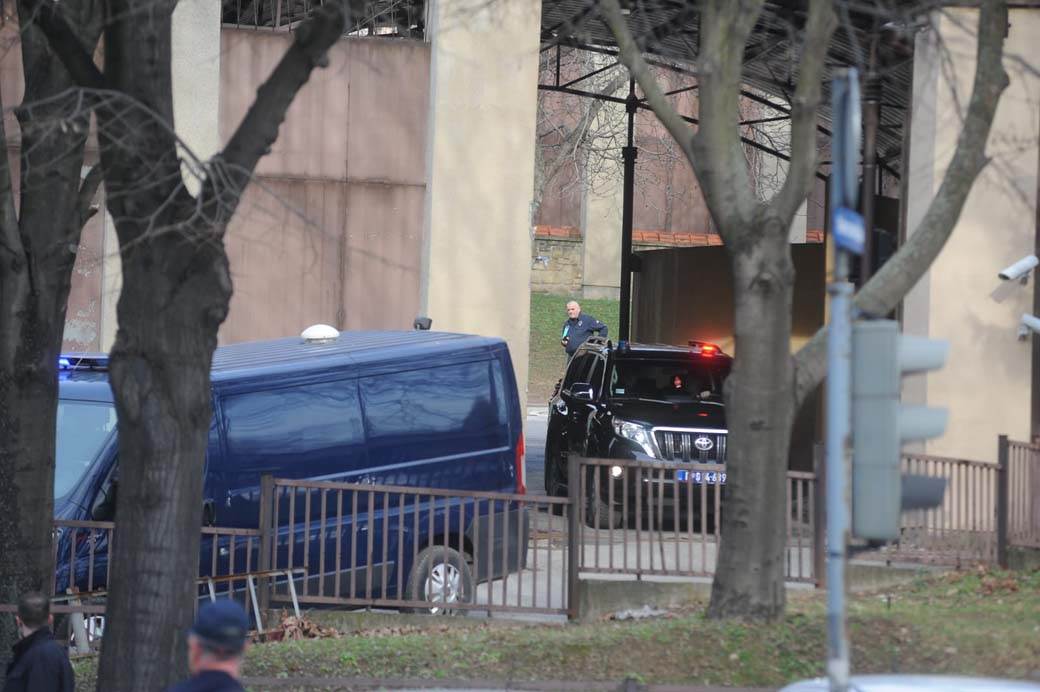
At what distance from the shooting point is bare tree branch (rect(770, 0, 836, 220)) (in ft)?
27.6

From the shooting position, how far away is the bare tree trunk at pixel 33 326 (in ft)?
Result: 27.6

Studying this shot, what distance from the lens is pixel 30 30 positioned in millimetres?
8734

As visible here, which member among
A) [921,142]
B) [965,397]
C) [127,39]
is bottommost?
[965,397]

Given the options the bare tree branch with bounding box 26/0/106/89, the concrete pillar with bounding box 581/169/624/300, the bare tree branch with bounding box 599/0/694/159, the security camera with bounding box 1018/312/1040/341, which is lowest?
the security camera with bounding box 1018/312/1040/341

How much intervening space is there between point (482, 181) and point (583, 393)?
278cm

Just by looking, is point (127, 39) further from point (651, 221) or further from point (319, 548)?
point (651, 221)

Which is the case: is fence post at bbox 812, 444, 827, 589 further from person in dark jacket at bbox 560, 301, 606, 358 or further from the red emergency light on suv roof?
person in dark jacket at bbox 560, 301, 606, 358

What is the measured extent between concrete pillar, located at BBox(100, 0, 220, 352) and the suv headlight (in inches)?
216

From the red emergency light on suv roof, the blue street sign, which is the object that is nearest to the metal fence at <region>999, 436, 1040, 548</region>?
the red emergency light on suv roof

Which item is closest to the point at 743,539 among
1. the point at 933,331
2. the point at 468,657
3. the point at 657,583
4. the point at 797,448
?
the point at 468,657

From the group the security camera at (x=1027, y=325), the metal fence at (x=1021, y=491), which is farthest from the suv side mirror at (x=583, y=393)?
the metal fence at (x=1021, y=491)

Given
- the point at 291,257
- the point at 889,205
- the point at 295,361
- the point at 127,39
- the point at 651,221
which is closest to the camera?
the point at 127,39

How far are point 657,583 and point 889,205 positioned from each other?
417 inches

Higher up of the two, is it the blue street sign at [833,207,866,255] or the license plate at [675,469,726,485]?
the blue street sign at [833,207,866,255]
